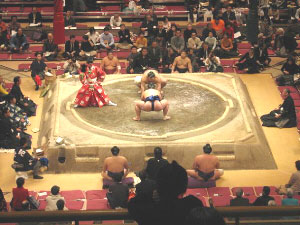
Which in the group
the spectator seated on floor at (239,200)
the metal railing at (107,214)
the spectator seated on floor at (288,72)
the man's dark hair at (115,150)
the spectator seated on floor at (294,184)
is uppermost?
the metal railing at (107,214)

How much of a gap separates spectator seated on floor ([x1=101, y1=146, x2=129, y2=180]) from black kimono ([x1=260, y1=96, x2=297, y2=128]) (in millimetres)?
2724

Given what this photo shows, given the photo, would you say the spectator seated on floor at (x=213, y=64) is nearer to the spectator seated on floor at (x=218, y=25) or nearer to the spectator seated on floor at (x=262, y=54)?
the spectator seated on floor at (x=262, y=54)

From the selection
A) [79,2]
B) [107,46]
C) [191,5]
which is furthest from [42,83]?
[191,5]

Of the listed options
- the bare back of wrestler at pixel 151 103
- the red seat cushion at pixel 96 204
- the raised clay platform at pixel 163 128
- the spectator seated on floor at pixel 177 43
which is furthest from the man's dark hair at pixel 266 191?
the spectator seated on floor at pixel 177 43

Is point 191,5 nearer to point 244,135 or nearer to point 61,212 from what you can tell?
point 244,135

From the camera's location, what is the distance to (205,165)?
8344 millimetres

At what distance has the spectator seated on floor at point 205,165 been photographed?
27.4 feet

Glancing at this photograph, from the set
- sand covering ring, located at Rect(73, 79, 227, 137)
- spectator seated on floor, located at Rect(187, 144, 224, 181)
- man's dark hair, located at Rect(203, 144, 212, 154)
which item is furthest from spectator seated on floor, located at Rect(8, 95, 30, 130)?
man's dark hair, located at Rect(203, 144, 212, 154)

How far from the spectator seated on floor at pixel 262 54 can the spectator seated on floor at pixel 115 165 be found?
15.9 ft

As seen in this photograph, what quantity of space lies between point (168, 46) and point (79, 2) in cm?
279

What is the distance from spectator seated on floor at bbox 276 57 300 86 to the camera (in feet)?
38.1

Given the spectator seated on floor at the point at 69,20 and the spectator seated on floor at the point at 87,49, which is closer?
the spectator seated on floor at the point at 87,49

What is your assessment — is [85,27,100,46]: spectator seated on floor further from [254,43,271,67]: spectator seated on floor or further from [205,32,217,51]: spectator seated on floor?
[254,43,271,67]: spectator seated on floor

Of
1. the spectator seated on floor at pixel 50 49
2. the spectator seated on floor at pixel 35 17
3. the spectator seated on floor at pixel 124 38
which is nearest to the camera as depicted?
the spectator seated on floor at pixel 50 49
